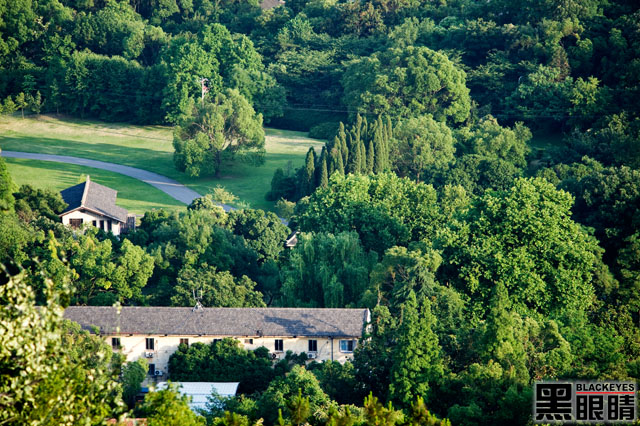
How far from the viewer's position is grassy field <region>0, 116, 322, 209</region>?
8512 centimetres

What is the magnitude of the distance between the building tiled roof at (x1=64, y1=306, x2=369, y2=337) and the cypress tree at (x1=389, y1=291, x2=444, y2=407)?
621 cm

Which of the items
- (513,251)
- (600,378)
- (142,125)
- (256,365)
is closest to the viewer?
(600,378)

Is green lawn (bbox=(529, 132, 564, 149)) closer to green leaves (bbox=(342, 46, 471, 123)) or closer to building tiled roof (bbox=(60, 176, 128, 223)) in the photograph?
green leaves (bbox=(342, 46, 471, 123))

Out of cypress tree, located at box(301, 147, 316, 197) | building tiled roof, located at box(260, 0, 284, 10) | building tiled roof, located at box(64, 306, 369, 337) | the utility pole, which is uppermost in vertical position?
building tiled roof, located at box(260, 0, 284, 10)

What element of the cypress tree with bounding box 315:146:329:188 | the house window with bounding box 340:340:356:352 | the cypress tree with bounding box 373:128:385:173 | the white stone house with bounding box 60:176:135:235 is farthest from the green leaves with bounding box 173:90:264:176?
the house window with bounding box 340:340:356:352

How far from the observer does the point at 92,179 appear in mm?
85250

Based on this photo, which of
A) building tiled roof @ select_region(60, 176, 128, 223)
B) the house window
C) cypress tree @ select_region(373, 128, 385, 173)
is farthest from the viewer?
cypress tree @ select_region(373, 128, 385, 173)

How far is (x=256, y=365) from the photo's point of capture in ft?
152

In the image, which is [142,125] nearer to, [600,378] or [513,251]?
[513,251]

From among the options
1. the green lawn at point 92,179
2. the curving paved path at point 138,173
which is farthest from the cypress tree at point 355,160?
the green lawn at point 92,179

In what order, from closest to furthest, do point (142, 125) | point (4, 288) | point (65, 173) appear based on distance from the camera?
point (4, 288) → point (65, 173) → point (142, 125)

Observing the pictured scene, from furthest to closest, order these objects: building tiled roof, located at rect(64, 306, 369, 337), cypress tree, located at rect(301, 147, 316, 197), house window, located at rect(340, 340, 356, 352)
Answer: cypress tree, located at rect(301, 147, 316, 197) < building tiled roof, located at rect(64, 306, 369, 337) < house window, located at rect(340, 340, 356, 352)

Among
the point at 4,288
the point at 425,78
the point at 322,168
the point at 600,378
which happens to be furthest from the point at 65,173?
the point at 4,288

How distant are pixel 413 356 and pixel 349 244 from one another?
16774mm
